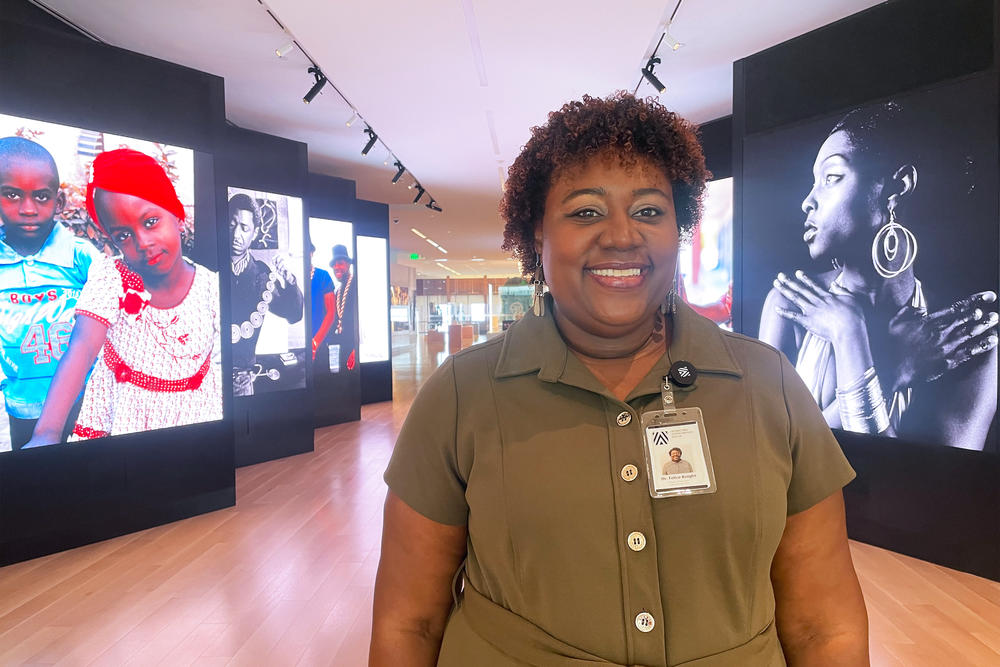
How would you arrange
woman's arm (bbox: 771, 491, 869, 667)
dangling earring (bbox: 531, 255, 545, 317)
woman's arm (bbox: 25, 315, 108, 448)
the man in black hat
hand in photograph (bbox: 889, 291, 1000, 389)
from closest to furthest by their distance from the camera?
woman's arm (bbox: 771, 491, 869, 667)
dangling earring (bbox: 531, 255, 545, 317)
hand in photograph (bbox: 889, 291, 1000, 389)
woman's arm (bbox: 25, 315, 108, 448)
the man in black hat

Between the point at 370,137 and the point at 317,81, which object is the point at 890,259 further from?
the point at 370,137

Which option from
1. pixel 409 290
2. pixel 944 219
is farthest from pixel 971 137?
pixel 409 290

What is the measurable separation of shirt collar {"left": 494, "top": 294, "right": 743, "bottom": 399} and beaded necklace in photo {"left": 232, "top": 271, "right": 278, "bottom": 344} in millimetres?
5787

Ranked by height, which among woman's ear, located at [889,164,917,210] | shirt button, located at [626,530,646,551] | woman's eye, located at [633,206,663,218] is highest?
woman's ear, located at [889,164,917,210]

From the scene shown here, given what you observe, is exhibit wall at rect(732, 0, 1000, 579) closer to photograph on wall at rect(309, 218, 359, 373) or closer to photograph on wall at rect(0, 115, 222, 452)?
photograph on wall at rect(0, 115, 222, 452)

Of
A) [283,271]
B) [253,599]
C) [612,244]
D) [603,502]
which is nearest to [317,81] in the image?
[283,271]

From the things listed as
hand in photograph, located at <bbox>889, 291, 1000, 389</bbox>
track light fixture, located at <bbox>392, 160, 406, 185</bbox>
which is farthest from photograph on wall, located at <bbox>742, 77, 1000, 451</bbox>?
track light fixture, located at <bbox>392, 160, 406, 185</bbox>

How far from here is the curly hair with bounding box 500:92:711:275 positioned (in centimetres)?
121

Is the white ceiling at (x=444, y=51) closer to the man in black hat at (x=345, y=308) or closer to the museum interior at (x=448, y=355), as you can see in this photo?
the museum interior at (x=448, y=355)

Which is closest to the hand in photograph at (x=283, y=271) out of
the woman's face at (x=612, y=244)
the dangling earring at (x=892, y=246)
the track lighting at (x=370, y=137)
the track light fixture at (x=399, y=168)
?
the track lighting at (x=370, y=137)

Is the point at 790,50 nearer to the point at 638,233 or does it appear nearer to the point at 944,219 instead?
the point at 944,219

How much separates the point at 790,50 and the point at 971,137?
1478 millimetres

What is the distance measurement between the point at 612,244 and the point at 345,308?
825 centimetres

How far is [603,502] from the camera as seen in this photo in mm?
1049
